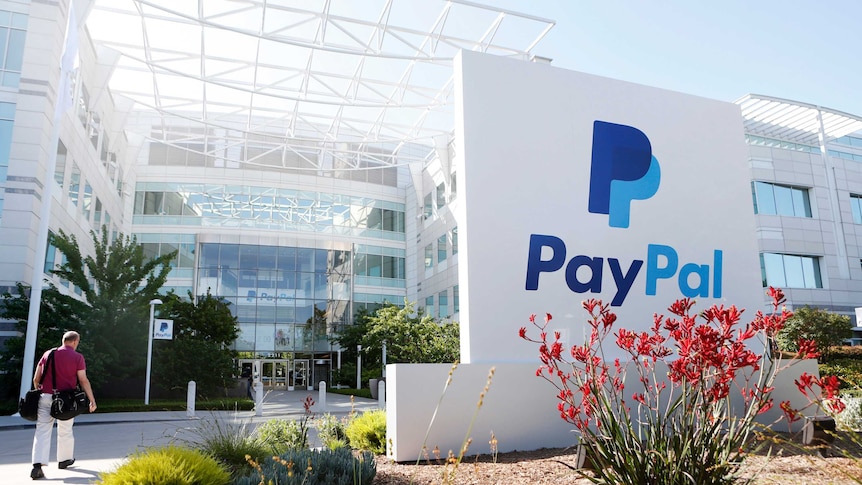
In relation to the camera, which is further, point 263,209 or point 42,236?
point 263,209

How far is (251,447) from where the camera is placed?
7.16 metres

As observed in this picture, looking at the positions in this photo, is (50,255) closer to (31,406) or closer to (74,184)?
(74,184)

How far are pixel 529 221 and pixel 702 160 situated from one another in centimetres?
429

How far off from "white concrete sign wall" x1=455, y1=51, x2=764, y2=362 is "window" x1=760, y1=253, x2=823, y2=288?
1046 inches

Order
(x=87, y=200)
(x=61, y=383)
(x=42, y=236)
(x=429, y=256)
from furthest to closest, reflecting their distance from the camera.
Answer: (x=429, y=256) < (x=87, y=200) < (x=42, y=236) < (x=61, y=383)

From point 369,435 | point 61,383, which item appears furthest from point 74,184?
point 369,435

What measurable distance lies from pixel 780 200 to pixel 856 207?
644 cm

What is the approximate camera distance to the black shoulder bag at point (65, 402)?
816 cm

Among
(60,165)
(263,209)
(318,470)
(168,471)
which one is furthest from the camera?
(263,209)

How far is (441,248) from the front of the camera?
43.0 metres

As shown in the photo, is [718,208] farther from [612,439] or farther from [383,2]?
[383,2]

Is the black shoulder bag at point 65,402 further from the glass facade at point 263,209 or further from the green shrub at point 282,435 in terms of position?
the glass facade at point 263,209

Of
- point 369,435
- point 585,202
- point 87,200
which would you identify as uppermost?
point 87,200

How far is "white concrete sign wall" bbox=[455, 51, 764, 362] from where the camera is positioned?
32.3 ft
